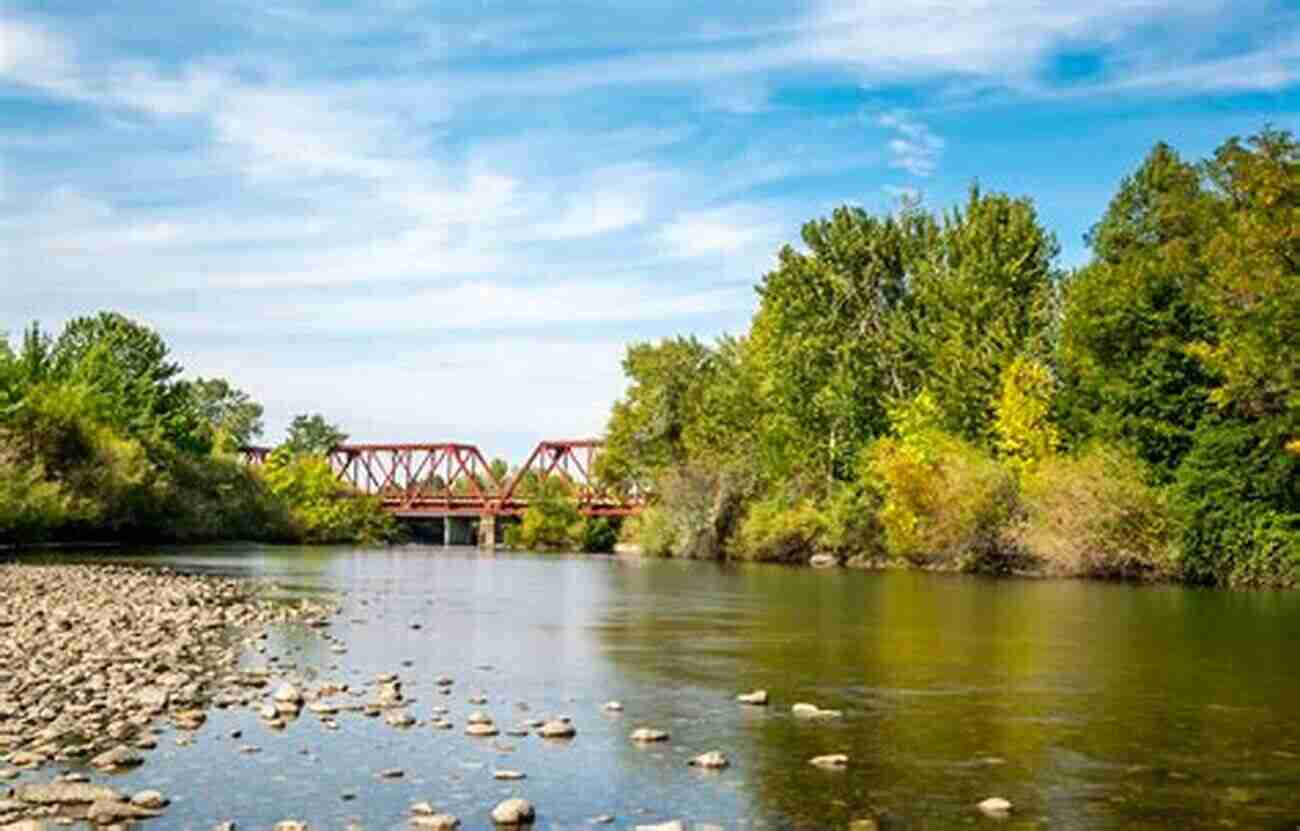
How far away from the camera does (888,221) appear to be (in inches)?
3588

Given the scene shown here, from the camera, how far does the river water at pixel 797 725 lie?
1384 centimetres

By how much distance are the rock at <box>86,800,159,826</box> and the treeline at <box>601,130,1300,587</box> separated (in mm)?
49794

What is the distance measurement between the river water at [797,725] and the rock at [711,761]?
0.77 feet

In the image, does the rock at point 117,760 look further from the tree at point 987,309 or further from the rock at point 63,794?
the tree at point 987,309

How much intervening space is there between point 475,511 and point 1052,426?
94.1 metres

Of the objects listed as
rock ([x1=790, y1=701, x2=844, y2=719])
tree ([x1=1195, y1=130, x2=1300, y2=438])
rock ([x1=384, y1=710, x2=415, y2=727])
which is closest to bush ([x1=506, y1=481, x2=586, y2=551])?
tree ([x1=1195, y1=130, x2=1300, y2=438])

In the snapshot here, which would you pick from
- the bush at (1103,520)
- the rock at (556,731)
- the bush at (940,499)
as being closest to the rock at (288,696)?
the rock at (556,731)

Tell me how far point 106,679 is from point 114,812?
29.0 ft

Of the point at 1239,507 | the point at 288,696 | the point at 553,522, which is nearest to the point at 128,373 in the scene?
the point at 553,522

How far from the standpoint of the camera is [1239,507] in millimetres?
61375

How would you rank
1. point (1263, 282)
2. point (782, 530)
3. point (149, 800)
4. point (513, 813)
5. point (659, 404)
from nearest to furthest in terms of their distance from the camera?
point (513, 813)
point (149, 800)
point (1263, 282)
point (782, 530)
point (659, 404)

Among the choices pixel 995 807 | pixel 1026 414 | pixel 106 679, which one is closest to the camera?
pixel 995 807

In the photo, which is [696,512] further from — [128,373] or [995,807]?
[995,807]

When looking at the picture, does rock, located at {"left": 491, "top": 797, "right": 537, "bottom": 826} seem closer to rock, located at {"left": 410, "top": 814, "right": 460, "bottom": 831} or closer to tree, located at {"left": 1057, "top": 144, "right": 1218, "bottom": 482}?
rock, located at {"left": 410, "top": 814, "right": 460, "bottom": 831}
